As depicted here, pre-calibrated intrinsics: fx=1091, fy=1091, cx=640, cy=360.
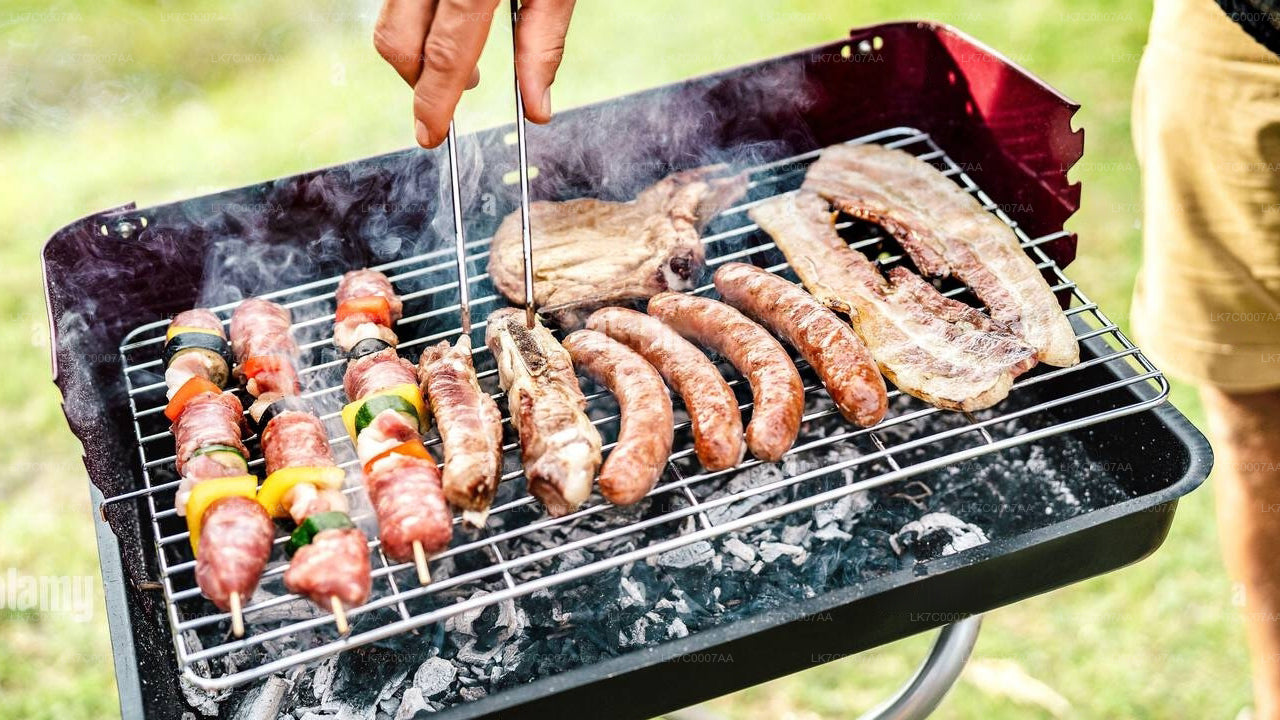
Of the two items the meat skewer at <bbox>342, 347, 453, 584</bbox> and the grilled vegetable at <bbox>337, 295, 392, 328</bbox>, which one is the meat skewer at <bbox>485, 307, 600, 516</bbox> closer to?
the meat skewer at <bbox>342, 347, 453, 584</bbox>

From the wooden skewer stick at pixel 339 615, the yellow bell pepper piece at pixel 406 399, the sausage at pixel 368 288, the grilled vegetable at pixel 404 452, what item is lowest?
the wooden skewer stick at pixel 339 615

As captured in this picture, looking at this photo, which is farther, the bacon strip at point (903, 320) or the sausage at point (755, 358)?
the bacon strip at point (903, 320)

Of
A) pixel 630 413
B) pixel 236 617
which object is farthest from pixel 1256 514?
pixel 236 617

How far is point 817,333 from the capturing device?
132 inches

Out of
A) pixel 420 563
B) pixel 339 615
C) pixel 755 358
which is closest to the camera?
pixel 339 615

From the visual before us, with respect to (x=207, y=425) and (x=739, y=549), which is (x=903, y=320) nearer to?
(x=739, y=549)

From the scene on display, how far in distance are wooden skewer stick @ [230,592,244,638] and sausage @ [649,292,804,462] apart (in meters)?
1.38

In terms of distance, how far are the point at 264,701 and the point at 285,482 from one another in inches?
24.7

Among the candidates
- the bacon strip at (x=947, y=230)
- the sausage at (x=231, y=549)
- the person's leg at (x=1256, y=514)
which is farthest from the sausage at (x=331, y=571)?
the person's leg at (x=1256, y=514)

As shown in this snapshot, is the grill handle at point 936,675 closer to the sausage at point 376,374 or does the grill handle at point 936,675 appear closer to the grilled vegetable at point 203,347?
the sausage at point 376,374

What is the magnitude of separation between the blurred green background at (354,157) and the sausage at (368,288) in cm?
238

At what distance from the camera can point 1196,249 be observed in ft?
13.5

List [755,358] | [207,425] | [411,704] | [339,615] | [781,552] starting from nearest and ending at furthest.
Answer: [339,615] → [411,704] → [207,425] → [755,358] → [781,552]

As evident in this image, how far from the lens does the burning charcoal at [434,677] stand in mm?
3050
